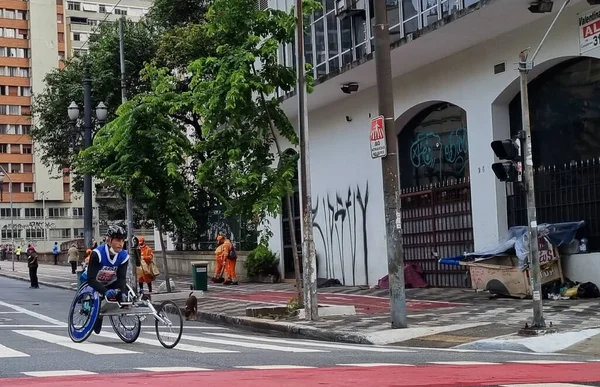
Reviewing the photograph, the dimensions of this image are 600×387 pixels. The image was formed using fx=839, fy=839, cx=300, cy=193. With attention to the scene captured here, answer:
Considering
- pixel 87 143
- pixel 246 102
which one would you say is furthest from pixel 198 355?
pixel 87 143

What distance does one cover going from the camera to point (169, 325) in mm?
12078

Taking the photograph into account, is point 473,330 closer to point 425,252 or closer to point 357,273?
point 425,252

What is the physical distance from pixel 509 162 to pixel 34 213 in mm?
99124

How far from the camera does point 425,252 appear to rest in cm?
2369

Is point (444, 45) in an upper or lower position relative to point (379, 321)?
upper

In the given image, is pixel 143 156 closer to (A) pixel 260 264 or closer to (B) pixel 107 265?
(A) pixel 260 264

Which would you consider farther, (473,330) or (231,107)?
(231,107)

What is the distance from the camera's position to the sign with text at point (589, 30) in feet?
55.6

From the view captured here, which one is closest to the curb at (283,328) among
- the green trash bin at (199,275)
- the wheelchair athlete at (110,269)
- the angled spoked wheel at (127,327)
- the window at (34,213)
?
the angled spoked wheel at (127,327)

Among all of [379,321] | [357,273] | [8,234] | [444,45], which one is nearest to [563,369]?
[379,321]

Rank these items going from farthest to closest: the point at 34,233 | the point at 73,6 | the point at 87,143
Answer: the point at 73,6 → the point at 34,233 → the point at 87,143

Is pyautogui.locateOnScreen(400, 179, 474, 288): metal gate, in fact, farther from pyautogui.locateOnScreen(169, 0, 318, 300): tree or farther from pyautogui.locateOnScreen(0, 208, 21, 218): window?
pyautogui.locateOnScreen(0, 208, 21, 218): window

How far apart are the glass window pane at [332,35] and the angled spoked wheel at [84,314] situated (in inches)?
564

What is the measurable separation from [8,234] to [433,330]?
314ft
